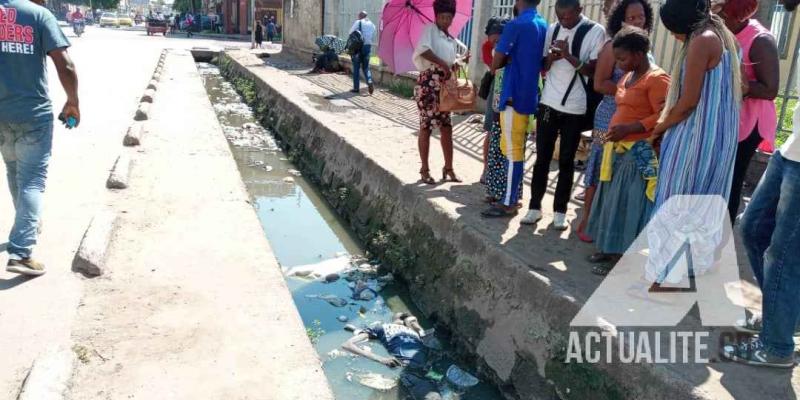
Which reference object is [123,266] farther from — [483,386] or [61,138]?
[61,138]

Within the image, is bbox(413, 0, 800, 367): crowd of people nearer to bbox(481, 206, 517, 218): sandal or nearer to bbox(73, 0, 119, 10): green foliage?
bbox(481, 206, 517, 218): sandal

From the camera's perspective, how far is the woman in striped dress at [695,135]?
2.74m

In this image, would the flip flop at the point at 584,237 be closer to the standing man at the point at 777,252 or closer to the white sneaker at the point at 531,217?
the white sneaker at the point at 531,217

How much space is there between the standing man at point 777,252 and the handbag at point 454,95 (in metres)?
2.50

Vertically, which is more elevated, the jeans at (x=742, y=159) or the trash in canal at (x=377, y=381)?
the jeans at (x=742, y=159)

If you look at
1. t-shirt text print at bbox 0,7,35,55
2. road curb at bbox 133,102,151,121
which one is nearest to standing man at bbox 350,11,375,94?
road curb at bbox 133,102,151,121


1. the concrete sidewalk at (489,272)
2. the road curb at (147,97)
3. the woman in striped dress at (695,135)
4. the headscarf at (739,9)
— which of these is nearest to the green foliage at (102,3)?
the road curb at (147,97)

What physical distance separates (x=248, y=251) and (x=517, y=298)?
1869mm

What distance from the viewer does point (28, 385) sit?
2453 millimetres

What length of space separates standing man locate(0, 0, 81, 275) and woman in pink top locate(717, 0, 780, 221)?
3.78 metres

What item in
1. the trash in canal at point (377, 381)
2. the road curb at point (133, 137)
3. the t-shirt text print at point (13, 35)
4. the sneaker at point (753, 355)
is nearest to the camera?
the sneaker at point (753, 355)

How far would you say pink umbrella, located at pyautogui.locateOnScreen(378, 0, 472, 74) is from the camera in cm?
525

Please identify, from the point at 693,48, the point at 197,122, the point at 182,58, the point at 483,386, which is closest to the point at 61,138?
the point at 197,122

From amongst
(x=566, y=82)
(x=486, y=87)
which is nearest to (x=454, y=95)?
(x=486, y=87)
